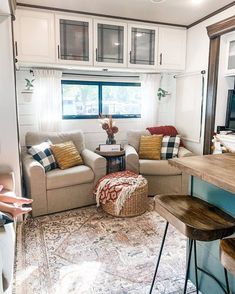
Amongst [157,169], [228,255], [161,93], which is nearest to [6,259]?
[228,255]

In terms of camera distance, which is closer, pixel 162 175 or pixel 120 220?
pixel 120 220

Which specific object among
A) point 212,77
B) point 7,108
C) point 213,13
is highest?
point 213,13

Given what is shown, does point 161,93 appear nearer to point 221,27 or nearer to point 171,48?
point 171,48

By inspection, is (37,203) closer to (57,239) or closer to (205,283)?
(57,239)

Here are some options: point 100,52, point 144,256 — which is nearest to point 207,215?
point 144,256

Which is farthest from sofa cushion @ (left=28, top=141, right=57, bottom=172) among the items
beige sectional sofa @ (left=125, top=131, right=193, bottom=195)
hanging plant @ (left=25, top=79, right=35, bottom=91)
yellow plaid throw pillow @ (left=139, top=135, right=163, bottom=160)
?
yellow plaid throw pillow @ (left=139, top=135, right=163, bottom=160)

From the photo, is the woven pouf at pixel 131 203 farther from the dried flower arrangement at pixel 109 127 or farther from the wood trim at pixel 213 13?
the wood trim at pixel 213 13

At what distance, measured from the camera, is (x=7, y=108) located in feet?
8.58

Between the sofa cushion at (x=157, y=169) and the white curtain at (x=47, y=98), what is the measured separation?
1.43 meters

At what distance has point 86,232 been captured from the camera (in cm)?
265

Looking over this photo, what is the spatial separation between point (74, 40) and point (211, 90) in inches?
77.1

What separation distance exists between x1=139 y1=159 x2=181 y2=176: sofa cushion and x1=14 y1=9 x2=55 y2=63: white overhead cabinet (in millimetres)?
1848

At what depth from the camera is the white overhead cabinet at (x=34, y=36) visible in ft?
10.2

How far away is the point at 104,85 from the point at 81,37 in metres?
0.93
